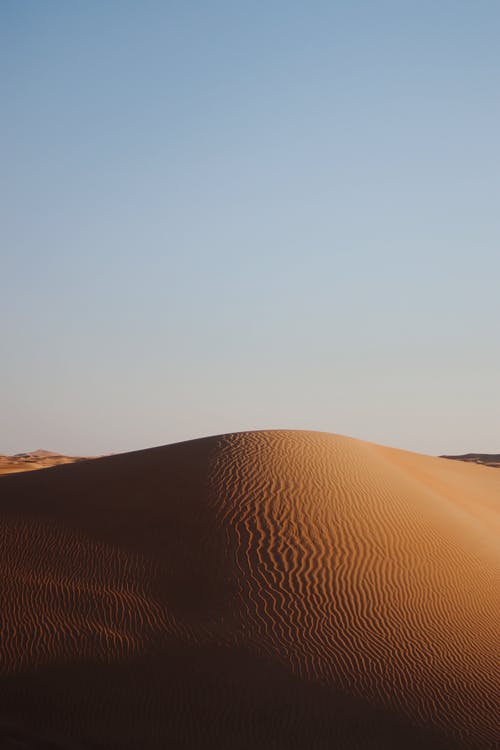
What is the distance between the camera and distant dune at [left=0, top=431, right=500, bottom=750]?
7863 mm

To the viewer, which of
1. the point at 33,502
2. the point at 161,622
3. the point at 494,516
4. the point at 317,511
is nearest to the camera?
the point at 161,622

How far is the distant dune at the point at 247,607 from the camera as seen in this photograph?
7.86 meters

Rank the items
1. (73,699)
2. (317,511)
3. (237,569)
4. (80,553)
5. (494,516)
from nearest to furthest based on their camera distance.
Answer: (73,699) < (237,569) < (80,553) < (317,511) < (494,516)

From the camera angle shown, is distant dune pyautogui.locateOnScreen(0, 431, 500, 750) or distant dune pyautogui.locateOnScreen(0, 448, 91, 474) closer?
distant dune pyautogui.locateOnScreen(0, 431, 500, 750)

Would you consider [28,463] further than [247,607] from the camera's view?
Yes

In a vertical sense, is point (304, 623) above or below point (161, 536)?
below

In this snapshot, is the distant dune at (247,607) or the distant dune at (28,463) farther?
the distant dune at (28,463)

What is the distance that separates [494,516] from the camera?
17.1 meters

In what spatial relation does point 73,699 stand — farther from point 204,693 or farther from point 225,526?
point 225,526

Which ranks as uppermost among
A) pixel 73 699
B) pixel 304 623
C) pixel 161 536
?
pixel 161 536

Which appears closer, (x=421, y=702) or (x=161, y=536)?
(x=421, y=702)

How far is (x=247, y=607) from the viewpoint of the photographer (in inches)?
390

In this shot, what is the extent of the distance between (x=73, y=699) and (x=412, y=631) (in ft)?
14.9

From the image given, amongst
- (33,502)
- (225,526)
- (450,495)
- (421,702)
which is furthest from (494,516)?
(33,502)
